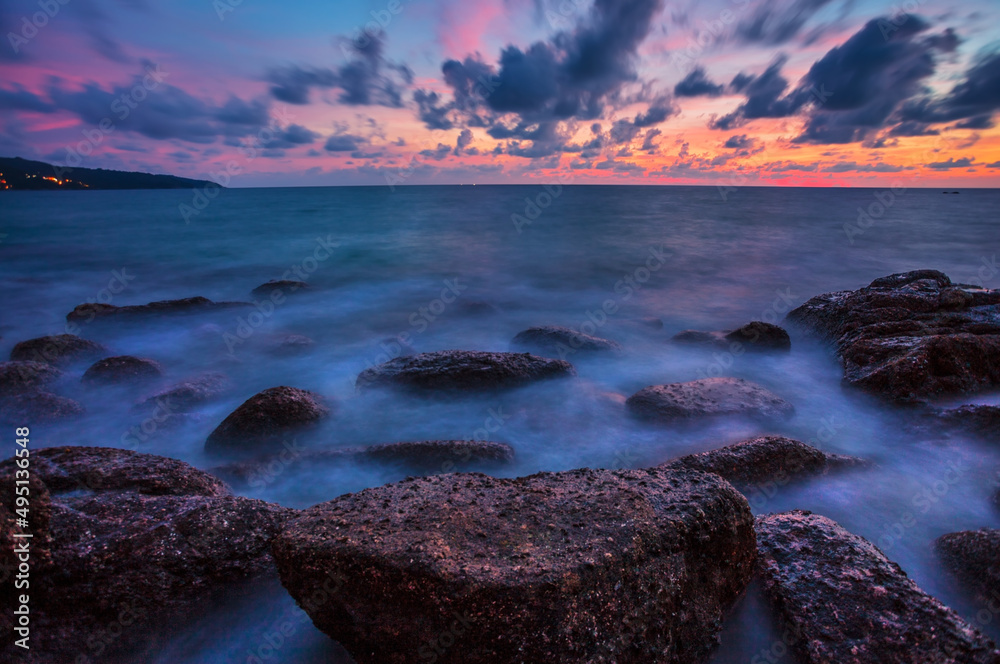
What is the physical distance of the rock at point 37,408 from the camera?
6461mm

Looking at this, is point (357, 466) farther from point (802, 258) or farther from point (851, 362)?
point (802, 258)

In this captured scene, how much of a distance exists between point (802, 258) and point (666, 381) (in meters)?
16.3

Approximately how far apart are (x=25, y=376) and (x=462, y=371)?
266 inches

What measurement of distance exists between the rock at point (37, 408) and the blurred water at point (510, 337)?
0.21m

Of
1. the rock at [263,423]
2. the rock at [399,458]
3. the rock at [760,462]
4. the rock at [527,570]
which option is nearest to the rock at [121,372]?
the rock at [263,423]

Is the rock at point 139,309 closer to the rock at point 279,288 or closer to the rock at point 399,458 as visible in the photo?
the rock at point 279,288

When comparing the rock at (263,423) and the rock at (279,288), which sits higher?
the rock at (279,288)

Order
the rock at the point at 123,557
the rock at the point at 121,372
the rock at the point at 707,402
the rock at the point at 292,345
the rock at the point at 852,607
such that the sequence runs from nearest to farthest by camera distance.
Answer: the rock at the point at 852,607 < the rock at the point at 123,557 < the rock at the point at 707,402 < the rock at the point at 121,372 < the rock at the point at 292,345

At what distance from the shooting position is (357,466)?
5637mm

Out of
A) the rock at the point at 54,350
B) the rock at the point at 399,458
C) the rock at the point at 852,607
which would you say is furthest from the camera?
the rock at the point at 54,350

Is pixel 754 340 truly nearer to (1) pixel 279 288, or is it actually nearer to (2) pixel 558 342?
(2) pixel 558 342

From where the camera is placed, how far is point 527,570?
2.54 m

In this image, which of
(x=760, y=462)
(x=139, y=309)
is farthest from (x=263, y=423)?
(x=139, y=309)

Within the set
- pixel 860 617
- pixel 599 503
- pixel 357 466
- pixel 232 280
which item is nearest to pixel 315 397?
pixel 357 466
